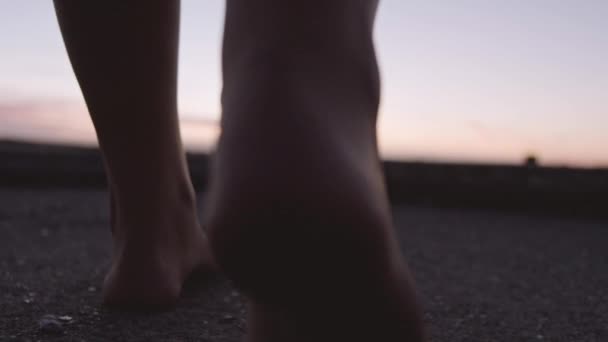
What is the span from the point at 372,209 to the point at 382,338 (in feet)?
0.39

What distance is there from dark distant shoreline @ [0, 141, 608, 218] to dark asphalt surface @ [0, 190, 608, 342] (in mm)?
345

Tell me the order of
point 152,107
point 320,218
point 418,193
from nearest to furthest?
point 320,218 < point 152,107 < point 418,193

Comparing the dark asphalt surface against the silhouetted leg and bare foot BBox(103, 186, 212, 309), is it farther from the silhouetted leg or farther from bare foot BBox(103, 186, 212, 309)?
the silhouetted leg

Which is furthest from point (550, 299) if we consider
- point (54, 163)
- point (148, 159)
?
point (54, 163)

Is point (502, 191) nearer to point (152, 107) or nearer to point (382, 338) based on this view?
point (152, 107)

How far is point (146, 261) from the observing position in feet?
3.31

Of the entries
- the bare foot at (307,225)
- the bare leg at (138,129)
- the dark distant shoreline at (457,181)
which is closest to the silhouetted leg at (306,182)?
the bare foot at (307,225)

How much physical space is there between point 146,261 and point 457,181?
2468mm

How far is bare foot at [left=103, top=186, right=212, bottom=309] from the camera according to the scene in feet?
3.26

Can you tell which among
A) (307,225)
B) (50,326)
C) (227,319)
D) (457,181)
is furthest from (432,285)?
(457,181)

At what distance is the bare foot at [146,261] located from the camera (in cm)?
99

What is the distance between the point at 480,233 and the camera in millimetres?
2268

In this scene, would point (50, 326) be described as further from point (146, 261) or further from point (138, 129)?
point (138, 129)

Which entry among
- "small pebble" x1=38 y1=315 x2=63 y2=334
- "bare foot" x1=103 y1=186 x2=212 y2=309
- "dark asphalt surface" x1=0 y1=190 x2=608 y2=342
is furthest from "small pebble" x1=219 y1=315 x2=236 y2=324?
"small pebble" x1=38 y1=315 x2=63 y2=334
